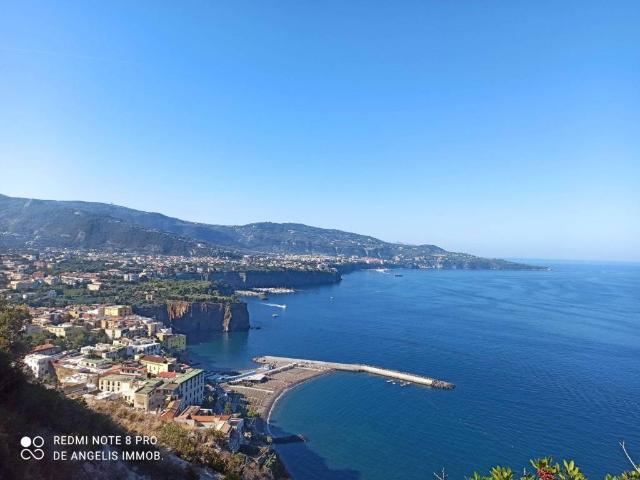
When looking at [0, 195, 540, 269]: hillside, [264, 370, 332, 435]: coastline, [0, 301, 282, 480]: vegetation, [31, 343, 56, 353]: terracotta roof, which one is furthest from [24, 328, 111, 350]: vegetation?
[0, 195, 540, 269]: hillside

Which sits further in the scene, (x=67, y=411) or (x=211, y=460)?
(x=211, y=460)

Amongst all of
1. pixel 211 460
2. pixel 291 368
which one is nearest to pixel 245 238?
pixel 291 368

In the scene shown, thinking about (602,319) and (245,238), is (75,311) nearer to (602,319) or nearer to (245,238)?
(602,319)

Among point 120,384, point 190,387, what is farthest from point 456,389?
point 120,384

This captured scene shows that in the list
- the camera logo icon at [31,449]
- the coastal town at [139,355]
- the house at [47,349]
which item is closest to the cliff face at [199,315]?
the coastal town at [139,355]

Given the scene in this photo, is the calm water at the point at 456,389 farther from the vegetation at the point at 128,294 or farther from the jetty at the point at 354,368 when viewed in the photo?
the vegetation at the point at 128,294

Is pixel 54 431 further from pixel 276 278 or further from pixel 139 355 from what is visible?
pixel 276 278
